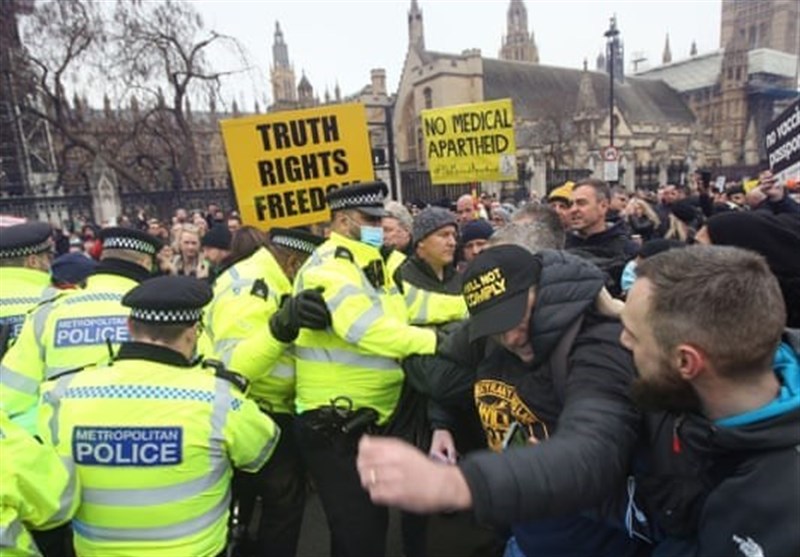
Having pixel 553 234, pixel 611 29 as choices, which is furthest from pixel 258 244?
pixel 611 29

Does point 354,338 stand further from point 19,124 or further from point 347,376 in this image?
point 19,124

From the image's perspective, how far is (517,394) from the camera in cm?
173

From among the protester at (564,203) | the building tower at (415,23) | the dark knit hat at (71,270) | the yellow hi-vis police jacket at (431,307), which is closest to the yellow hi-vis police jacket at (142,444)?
the yellow hi-vis police jacket at (431,307)

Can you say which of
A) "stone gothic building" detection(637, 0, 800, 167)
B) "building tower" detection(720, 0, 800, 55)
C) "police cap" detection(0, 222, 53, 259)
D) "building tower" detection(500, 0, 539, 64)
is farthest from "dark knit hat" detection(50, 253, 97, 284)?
"building tower" detection(720, 0, 800, 55)

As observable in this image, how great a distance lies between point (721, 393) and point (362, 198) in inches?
76.8

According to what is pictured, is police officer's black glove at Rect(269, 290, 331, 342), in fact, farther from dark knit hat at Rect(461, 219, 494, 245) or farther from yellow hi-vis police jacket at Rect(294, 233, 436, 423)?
dark knit hat at Rect(461, 219, 494, 245)

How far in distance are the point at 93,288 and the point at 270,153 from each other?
178 cm

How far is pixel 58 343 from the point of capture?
8.36 feet

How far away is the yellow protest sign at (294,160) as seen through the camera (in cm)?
407

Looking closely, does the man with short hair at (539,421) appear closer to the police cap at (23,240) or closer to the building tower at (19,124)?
the police cap at (23,240)

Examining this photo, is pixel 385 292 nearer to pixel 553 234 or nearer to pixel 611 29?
pixel 553 234

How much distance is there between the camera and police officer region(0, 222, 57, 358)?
3006mm

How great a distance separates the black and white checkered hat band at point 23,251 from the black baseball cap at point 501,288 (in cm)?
275

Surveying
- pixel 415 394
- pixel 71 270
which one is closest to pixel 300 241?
pixel 415 394
